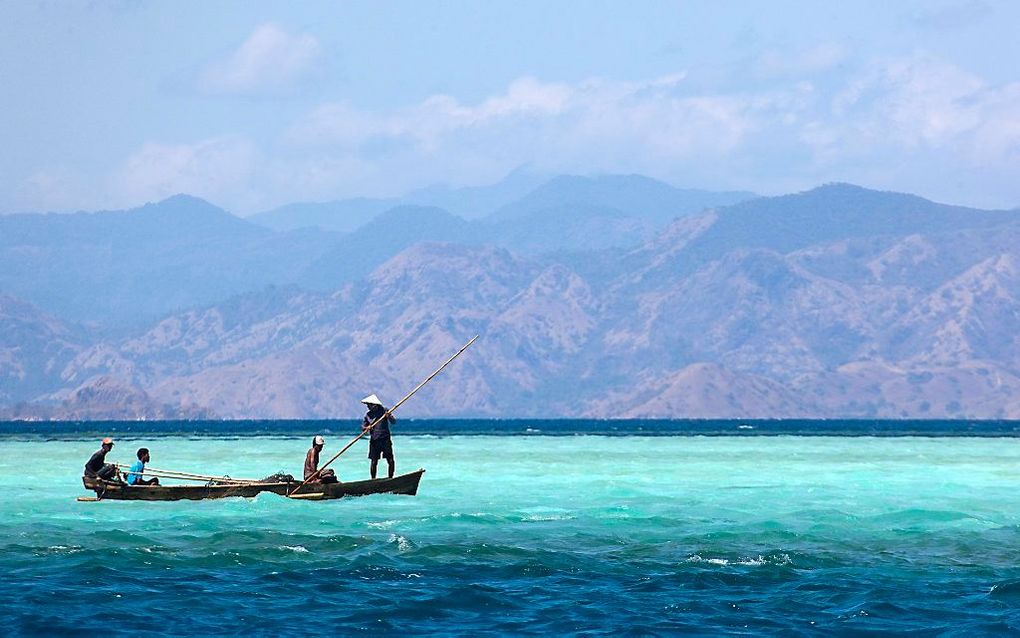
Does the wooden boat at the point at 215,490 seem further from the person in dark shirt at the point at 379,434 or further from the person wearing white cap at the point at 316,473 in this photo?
A: the person in dark shirt at the point at 379,434

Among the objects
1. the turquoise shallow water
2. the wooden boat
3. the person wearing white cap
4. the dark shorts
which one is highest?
the dark shorts

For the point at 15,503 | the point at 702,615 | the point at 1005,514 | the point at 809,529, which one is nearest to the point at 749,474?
the point at 1005,514

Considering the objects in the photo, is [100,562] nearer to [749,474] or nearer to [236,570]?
[236,570]

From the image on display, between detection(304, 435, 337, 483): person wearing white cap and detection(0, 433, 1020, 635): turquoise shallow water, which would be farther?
detection(304, 435, 337, 483): person wearing white cap

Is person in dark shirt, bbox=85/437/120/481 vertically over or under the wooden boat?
over

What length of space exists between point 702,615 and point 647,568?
5348mm

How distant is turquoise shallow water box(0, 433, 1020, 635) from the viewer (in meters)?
25.4

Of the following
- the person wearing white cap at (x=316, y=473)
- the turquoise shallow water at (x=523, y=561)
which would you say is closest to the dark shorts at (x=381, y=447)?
the turquoise shallow water at (x=523, y=561)

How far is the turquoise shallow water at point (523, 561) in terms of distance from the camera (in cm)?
2542

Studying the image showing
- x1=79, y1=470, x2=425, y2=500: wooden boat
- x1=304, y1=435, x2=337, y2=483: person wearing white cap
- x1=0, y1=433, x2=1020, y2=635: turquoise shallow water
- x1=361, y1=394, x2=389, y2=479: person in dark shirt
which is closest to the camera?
x1=0, y1=433, x2=1020, y2=635: turquoise shallow water

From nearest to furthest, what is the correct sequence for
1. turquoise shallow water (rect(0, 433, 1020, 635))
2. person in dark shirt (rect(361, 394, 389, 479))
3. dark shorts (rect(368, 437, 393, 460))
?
turquoise shallow water (rect(0, 433, 1020, 635))
person in dark shirt (rect(361, 394, 389, 479))
dark shorts (rect(368, 437, 393, 460))

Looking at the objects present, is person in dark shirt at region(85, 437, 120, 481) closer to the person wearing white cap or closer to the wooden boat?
the wooden boat

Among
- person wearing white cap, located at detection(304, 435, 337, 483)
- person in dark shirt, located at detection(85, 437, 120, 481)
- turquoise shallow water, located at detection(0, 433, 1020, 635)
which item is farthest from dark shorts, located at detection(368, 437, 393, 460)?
person in dark shirt, located at detection(85, 437, 120, 481)

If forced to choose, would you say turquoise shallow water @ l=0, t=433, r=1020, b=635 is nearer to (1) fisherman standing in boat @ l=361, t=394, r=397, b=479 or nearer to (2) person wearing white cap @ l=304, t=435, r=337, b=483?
(2) person wearing white cap @ l=304, t=435, r=337, b=483
